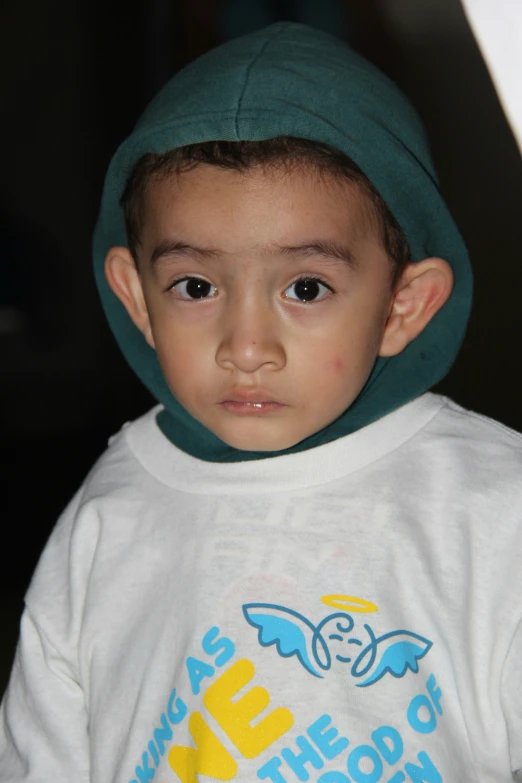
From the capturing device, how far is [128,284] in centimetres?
121

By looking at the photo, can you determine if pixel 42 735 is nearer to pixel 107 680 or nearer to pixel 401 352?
pixel 107 680

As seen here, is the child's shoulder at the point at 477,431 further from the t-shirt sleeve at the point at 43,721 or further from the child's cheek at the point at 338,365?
the t-shirt sleeve at the point at 43,721

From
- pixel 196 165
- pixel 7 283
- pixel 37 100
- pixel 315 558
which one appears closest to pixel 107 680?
pixel 315 558

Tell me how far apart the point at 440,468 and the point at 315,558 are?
164 millimetres

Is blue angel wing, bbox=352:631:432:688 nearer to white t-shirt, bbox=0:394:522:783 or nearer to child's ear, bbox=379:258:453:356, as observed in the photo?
white t-shirt, bbox=0:394:522:783

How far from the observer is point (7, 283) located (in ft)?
11.4

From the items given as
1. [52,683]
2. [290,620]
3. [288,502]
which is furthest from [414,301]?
[52,683]

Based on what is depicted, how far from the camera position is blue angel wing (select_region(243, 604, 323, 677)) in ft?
3.36

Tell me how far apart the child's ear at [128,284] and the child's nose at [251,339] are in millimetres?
210

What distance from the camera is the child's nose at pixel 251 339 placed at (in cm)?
100

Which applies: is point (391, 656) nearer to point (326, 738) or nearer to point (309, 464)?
point (326, 738)

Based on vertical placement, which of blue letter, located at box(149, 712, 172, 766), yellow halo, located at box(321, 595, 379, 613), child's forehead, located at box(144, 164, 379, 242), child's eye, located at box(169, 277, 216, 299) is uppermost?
child's forehead, located at box(144, 164, 379, 242)

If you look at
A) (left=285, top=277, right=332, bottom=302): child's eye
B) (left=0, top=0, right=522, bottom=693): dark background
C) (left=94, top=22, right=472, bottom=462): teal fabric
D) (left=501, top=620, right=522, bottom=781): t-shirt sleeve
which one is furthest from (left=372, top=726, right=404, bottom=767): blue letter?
(left=0, top=0, right=522, bottom=693): dark background

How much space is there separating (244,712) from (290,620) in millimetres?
101
